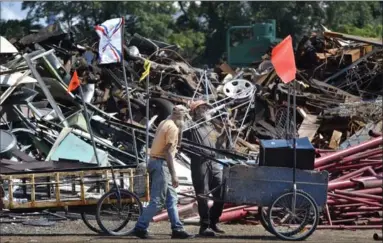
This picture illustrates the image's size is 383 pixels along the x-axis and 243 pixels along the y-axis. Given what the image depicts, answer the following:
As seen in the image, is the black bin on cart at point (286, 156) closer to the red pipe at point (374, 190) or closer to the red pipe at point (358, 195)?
the red pipe at point (358, 195)

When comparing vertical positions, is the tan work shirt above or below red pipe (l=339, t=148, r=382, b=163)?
above

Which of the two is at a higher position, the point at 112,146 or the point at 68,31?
the point at 68,31

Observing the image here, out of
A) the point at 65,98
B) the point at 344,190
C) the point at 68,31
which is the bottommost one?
the point at 344,190

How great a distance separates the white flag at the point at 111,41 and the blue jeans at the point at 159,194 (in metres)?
2.16

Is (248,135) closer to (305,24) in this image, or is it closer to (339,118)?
(339,118)

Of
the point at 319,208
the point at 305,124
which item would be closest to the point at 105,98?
the point at 305,124

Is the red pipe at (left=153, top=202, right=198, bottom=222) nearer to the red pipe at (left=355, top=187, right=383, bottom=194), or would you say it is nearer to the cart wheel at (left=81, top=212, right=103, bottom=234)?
the cart wheel at (left=81, top=212, right=103, bottom=234)

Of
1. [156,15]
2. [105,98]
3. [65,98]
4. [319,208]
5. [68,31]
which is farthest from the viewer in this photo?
[156,15]

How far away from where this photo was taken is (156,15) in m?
37.9

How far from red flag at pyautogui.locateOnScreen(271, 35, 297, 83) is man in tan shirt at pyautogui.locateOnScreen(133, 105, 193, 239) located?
4.87 ft

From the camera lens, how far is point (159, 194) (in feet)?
32.4

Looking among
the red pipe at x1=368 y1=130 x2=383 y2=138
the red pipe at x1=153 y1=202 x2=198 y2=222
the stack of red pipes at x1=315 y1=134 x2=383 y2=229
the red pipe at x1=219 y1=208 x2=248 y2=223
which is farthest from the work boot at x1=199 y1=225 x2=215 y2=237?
the red pipe at x1=368 y1=130 x2=383 y2=138

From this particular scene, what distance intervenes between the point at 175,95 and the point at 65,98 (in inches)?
111

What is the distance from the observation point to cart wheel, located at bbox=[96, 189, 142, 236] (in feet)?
33.8
